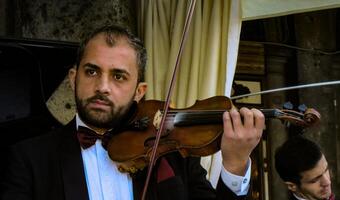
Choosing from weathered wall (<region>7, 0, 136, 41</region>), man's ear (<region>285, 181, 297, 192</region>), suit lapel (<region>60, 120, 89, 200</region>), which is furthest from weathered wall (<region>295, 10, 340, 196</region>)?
suit lapel (<region>60, 120, 89, 200</region>)

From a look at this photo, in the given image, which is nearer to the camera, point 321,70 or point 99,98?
point 99,98

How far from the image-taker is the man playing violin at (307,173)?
2494 mm

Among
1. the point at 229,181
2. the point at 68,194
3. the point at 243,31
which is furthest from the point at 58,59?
the point at 243,31

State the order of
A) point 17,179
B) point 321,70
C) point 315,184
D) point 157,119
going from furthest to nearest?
point 321,70
point 315,184
point 157,119
point 17,179

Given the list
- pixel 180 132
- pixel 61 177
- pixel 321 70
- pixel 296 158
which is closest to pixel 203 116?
pixel 180 132

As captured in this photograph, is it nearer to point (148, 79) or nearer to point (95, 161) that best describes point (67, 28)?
point (148, 79)

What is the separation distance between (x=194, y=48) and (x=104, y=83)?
0.99 meters

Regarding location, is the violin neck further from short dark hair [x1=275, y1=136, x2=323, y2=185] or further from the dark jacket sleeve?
short dark hair [x1=275, y1=136, x2=323, y2=185]

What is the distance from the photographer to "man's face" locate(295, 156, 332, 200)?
8.14ft

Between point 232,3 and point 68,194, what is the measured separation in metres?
1.34

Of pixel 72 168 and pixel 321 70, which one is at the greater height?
pixel 321 70

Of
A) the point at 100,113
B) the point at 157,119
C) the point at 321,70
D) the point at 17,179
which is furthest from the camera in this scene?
the point at 321,70

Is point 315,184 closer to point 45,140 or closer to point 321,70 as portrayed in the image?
point 45,140

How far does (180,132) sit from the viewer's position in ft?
5.82
